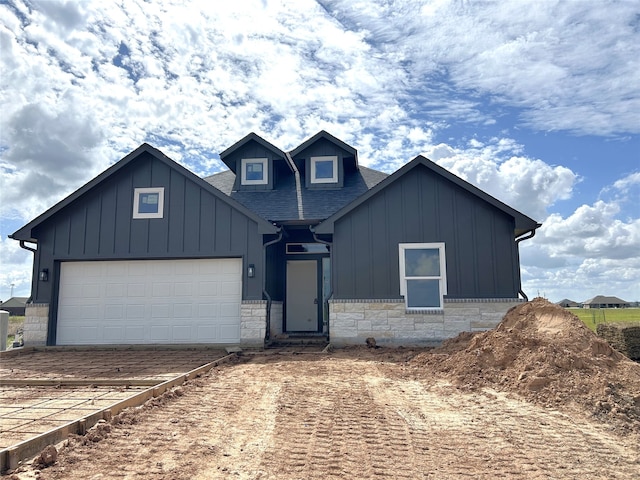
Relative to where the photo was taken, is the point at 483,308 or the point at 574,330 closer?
the point at 574,330

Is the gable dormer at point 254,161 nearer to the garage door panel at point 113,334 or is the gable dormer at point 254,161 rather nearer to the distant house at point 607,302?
the garage door panel at point 113,334

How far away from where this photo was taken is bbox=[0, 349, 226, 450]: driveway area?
17.0 feet

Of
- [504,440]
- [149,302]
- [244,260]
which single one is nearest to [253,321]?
[244,260]

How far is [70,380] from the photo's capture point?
7.30 metres

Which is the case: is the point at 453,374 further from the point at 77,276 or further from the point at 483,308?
the point at 77,276

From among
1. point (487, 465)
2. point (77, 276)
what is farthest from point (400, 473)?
point (77, 276)

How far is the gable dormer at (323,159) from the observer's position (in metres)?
14.7

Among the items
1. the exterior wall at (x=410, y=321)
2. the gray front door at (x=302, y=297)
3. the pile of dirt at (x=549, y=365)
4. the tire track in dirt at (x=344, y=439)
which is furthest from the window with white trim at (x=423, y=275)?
the tire track in dirt at (x=344, y=439)

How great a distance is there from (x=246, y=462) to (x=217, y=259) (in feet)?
27.9

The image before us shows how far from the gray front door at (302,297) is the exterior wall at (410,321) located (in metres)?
2.59

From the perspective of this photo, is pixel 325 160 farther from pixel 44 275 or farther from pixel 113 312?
pixel 44 275

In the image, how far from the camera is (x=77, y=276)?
12344 mm

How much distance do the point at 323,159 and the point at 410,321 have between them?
21.1ft

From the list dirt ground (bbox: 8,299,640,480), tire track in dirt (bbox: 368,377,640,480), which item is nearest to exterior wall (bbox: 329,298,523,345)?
dirt ground (bbox: 8,299,640,480)
